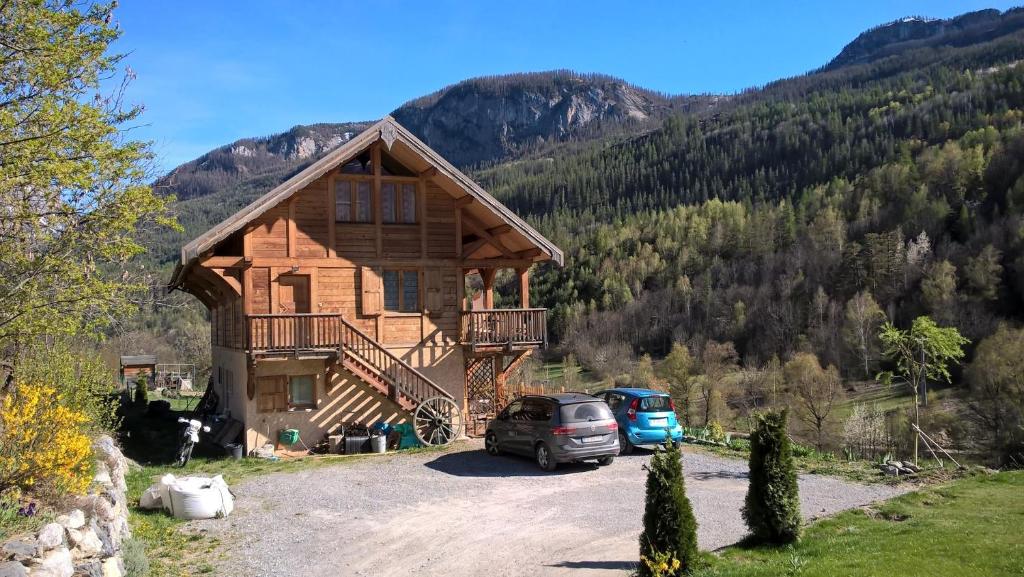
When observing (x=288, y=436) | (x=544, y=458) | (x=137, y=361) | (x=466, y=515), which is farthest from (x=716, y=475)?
(x=137, y=361)

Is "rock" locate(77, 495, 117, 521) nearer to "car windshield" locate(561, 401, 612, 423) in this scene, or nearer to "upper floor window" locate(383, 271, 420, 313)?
"car windshield" locate(561, 401, 612, 423)

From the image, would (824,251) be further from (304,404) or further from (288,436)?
(288,436)

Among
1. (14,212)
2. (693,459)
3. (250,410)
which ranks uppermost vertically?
(14,212)

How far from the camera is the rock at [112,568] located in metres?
9.12

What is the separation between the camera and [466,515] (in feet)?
46.2

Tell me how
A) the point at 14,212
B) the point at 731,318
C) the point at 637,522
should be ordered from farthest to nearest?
the point at 731,318 < the point at 637,522 < the point at 14,212

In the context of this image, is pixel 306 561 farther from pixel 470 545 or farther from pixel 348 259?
pixel 348 259

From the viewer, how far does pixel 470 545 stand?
480 inches

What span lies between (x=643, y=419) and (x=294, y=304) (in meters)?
10.7

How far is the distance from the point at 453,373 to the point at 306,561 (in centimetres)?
1257

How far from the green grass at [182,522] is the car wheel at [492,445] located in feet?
5.31

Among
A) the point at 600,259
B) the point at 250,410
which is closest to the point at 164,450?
the point at 250,410

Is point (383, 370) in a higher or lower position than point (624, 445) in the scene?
higher

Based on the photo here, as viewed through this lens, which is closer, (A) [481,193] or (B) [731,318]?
(A) [481,193]
